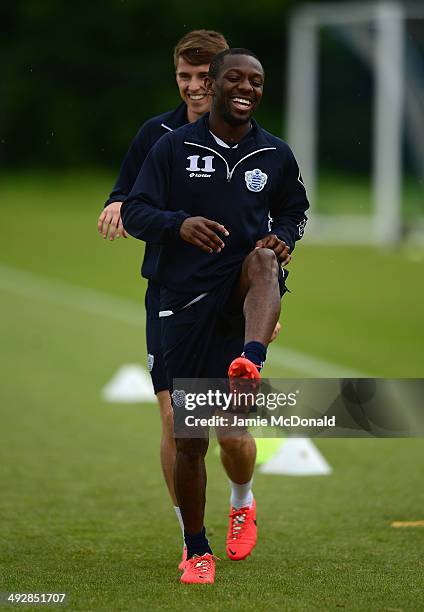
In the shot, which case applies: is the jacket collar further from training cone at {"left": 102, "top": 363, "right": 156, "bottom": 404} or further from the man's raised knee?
training cone at {"left": 102, "top": 363, "right": 156, "bottom": 404}

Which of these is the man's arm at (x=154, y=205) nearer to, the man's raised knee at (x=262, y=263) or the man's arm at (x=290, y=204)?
the man's raised knee at (x=262, y=263)

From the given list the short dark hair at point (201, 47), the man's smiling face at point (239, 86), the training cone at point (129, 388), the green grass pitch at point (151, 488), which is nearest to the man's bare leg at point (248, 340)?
the green grass pitch at point (151, 488)

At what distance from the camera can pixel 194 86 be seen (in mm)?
6570

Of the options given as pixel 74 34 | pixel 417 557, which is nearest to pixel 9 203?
pixel 74 34

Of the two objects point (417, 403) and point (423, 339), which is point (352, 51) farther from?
point (417, 403)

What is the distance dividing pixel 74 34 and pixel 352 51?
16077 mm

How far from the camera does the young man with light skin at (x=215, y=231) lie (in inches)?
230

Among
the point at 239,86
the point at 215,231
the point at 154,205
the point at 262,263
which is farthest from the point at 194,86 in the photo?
the point at 262,263

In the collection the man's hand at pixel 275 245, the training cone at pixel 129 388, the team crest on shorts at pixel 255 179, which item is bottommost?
the training cone at pixel 129 388

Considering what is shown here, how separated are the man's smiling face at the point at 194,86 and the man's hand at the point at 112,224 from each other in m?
0.59

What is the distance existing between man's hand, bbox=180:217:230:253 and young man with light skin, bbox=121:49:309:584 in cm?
5

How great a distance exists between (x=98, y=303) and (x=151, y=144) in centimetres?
1280

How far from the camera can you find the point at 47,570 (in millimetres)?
6078

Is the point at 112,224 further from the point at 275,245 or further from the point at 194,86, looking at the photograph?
the point at 275,245
